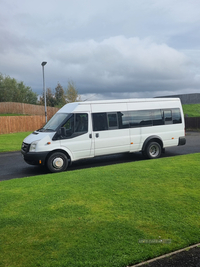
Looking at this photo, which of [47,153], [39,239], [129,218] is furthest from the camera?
[47,153]

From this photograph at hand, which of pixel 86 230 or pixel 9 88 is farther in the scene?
pixel 9 88

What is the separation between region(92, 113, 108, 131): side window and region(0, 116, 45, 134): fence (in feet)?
69.7

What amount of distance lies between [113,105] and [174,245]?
23.5 feet

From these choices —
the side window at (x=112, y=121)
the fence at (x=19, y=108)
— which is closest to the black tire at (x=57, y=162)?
the side window at (x=112, y=121)

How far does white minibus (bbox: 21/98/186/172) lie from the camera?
8930mm

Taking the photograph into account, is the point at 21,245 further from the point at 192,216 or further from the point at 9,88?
the point at 9,88

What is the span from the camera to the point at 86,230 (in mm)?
4016

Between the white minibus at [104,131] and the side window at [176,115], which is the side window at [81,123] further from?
the side window at [176,115]

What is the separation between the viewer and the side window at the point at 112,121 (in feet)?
32.6

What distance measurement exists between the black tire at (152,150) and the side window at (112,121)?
5.87 ft

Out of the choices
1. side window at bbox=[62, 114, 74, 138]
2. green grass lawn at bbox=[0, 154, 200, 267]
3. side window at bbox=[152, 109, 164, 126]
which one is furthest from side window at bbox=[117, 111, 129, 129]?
green grass lawn at bbox=[0, 154, 200, 267]

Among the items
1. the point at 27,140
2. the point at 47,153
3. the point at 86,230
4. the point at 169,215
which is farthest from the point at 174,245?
the point at 27,140

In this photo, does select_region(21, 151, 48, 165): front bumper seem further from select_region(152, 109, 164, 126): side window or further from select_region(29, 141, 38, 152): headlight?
select_region(152, 109, 164, 126): side window

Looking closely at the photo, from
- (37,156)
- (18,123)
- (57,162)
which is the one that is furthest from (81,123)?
(18,123)
